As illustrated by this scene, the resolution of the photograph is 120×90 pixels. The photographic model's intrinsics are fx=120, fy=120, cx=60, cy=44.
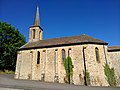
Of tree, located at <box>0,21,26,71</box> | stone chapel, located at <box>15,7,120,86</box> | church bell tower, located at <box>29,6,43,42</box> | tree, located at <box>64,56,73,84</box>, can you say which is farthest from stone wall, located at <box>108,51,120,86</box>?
tree, located at <box>0,21,26,71</box>

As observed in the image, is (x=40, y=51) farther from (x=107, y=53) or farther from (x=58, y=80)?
(x=107, y=53)

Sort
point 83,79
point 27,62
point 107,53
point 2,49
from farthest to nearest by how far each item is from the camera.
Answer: point 2,49 < point 27,62 < point 107,53 < point 83,79

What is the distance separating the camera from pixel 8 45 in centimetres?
3400

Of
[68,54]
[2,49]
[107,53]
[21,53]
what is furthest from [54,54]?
[2,49]

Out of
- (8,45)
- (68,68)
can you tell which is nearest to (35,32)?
(8,45)

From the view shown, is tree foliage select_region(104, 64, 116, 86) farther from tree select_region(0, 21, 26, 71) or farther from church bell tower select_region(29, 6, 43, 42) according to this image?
tree select_region(0, 21, 26, 71)

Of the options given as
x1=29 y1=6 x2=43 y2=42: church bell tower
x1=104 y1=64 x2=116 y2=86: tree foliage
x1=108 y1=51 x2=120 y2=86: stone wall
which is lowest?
x1=104 y1=64 x2=116 y2=86: tree foliage

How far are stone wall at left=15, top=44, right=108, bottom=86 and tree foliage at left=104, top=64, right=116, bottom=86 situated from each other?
64cm

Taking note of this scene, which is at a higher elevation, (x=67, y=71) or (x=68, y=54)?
(x=68, y=54)

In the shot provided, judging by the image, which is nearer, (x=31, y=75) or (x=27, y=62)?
(x=31, y=75)

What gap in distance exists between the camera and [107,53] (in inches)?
901

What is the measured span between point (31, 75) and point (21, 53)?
573 cm

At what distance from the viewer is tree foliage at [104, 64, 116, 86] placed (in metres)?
20.7

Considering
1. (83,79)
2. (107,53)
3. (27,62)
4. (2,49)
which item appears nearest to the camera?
(83,79)
